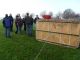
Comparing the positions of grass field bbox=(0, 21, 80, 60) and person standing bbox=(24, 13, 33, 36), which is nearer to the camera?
grass field bbox=(0, 21, 80, 60)

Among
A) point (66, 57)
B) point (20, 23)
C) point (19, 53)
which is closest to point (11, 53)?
point (19, 53)

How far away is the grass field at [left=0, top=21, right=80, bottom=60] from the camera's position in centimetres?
1770

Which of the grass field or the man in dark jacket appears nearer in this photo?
the grass field

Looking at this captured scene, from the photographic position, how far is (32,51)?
19078mm

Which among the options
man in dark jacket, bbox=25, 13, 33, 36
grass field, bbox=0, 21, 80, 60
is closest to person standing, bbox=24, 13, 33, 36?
man in dark jacket, bbox=25, 13, 33, 36

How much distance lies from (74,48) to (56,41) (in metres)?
2.50

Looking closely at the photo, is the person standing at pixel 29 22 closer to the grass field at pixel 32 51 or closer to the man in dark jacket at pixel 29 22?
the man in dark jacket at pixel 29 22

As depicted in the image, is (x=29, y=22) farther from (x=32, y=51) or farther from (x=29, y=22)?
(x=32, y=51)

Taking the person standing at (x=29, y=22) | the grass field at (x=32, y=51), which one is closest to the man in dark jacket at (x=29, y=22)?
the person standing at (x=29, y=22)

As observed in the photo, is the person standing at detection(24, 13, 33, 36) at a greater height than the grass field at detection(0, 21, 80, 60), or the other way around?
the person standing at detection(24, 13, 33, 36)

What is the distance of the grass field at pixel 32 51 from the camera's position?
17703mm

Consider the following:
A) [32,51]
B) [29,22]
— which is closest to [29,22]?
[29,22]

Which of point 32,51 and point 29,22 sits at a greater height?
point 29,22

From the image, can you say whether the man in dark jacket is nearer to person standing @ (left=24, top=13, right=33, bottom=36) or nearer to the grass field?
person standing @ (left=24, top=13, right=33, bottom=36)
